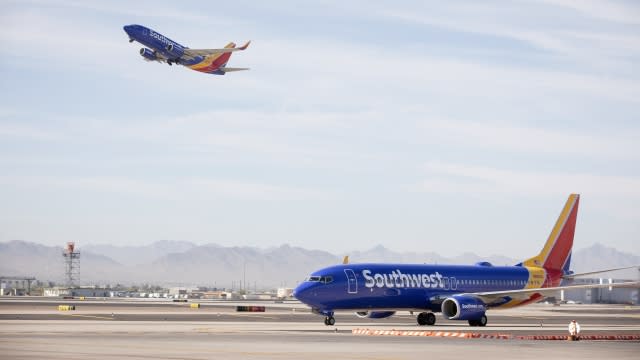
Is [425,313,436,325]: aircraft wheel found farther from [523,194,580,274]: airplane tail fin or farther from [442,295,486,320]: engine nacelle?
[523,194,580,274]: airplane tail fin

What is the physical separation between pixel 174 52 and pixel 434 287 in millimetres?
35347

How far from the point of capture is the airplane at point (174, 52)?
10012 cm

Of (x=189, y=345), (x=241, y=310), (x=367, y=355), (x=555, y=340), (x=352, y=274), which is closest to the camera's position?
(x=367, y=355)

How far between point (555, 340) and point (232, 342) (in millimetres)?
17292

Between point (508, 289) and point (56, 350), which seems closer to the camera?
point (56, 350)

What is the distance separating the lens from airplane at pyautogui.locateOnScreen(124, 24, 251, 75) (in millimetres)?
100125

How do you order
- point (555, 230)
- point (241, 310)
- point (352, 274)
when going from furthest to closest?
point (241, 310), point (555, 230), point (352, 274)

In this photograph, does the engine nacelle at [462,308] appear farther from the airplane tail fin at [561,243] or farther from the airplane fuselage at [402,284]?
the airplane tail fin at [561,243]

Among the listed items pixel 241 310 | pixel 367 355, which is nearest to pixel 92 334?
pixel 367 355

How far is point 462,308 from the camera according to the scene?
78.1 metres

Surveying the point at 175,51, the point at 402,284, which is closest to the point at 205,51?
the point at 175,51

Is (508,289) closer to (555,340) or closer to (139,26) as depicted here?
(555,340)

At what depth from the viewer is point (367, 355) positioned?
140 feet

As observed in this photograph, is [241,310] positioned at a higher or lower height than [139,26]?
lower
